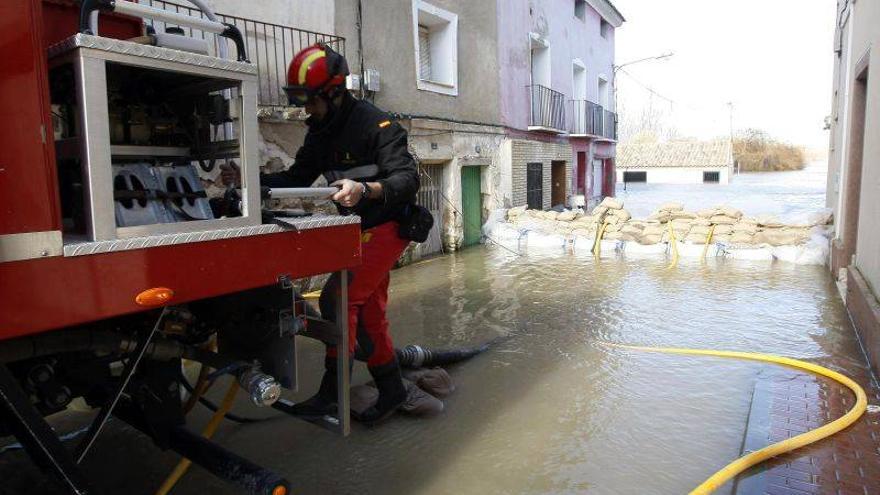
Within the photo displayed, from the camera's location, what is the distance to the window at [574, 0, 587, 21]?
18.4 metres

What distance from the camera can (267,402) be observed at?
7.43 feet

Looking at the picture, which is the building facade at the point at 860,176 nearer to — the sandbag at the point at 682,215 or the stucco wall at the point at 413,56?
the sandbag at the point at 682,215

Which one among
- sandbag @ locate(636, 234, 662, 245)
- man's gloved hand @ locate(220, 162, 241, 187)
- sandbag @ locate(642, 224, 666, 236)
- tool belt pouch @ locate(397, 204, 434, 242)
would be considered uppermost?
man's gloved hand @ locate(220, 162, 241, 187)

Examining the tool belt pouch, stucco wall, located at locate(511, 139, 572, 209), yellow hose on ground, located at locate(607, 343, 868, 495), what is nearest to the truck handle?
the tool belt pouch

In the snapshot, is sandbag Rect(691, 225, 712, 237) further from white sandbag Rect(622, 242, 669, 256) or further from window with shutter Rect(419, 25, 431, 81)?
window with shutter Rect(419, 25, 431, 81)

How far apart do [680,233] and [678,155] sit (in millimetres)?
36014

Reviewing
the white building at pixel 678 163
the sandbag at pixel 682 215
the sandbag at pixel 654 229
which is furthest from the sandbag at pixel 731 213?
the white building at pixel 678 163

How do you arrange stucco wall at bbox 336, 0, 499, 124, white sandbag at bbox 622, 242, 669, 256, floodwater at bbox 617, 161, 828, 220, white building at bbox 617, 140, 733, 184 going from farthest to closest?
1. white building at bbox 617, 140, 733, 184
2. floodwater at bbox 617, 161, 828, 220
3. white sandbag at bbox 622, 242, 669, 256
4. stucco wall at bbox 336, 0, 499, 124

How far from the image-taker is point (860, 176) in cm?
682

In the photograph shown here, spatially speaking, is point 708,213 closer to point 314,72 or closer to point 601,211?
point 601,211

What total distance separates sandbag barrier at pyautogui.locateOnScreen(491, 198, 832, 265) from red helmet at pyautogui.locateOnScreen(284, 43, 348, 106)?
797 centimetres

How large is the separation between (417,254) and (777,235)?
572cm

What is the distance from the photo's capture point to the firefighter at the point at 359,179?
2752 millimetres

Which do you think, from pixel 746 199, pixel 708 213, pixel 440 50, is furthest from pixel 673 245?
pixel 746 199
